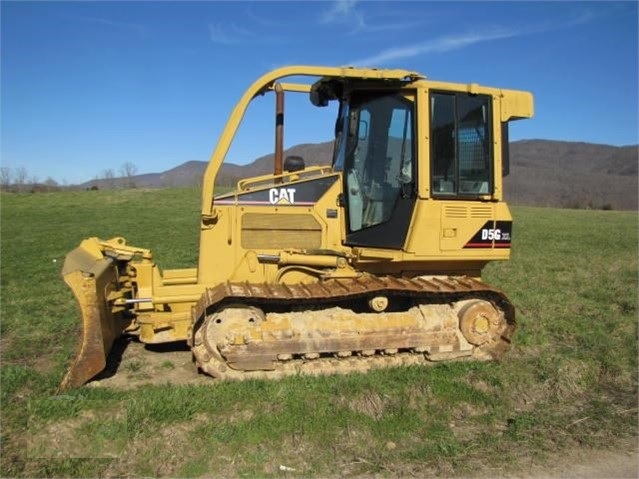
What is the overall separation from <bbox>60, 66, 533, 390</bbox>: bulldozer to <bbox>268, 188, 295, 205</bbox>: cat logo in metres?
0.02

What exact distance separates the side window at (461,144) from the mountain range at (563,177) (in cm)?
3936

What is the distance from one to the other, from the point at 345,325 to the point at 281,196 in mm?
1692

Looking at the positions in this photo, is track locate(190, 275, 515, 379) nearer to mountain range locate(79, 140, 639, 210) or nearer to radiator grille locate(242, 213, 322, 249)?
radiator grille locate(242, 213, 322, 249)

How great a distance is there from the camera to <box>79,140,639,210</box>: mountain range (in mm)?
69625

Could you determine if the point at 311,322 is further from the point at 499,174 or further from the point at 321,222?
the point at 499,174

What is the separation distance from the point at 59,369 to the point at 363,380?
3.26 m

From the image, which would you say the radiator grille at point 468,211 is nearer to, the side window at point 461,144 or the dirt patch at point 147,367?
the side window at point 461,144

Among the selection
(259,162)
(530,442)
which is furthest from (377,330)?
(259,162)

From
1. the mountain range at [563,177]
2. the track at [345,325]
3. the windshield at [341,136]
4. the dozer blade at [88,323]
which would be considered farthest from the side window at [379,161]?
the mountain range at [563,177]

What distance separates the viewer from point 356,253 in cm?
634

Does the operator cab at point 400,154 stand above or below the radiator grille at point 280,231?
above

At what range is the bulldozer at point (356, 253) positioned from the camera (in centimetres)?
575

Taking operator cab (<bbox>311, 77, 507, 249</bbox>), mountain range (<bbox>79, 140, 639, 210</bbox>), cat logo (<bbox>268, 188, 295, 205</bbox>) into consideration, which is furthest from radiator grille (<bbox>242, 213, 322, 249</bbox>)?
mountain range (<bbox>79, 140, 639, 210</bbox>)

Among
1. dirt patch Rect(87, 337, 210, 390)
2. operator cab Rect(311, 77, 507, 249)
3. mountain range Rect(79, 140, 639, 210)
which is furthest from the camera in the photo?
mountain range Rect(79, 140, 639, 210)
